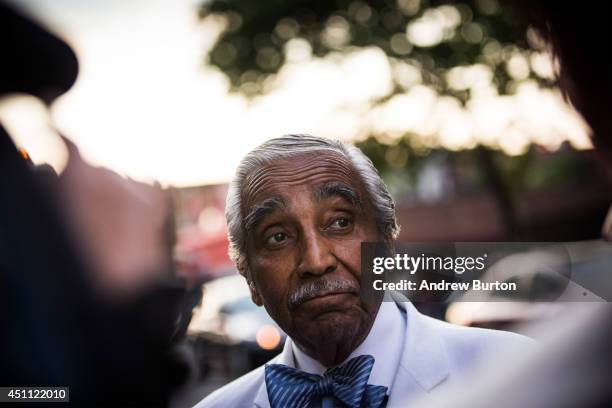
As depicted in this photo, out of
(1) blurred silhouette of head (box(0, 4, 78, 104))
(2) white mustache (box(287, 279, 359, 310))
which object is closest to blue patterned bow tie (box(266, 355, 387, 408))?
(2) white mustache (box(287, 279, 359, 310))

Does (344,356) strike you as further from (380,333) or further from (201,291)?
(201,291)

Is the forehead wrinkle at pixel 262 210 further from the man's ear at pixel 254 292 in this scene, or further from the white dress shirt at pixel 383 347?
the white dress shirt at pixel 383 347

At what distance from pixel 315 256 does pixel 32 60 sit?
3.23 ft

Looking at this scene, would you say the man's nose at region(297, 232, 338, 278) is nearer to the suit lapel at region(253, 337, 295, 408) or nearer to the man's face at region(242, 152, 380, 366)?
the man's face at region(242, 152, 380, 366)

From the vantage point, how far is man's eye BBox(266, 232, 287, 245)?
1617 millimetres

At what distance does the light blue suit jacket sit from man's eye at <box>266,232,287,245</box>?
36 centimetres

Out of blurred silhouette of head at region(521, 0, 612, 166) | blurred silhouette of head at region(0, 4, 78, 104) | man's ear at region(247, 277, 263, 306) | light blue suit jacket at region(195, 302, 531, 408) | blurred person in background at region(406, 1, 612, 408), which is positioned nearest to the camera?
blurred person in background at region(406, 1, 612, 408)

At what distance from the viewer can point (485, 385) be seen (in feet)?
1.61

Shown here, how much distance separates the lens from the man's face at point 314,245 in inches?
63.3

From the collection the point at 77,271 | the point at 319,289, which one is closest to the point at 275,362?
the point at 319,289

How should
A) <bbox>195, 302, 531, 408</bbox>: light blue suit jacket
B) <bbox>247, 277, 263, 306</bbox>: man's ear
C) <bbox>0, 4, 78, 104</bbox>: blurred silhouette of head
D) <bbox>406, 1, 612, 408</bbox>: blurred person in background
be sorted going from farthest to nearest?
<bbox>0, 4, 78, 104</bbox>: blurred silhouette of head < <bbox>247, 277, 263, 306</bbox>: man's ear < <bbox>195, 302, 531, 408</bbox>: light blue suit jacket < <bbox>406, 1, 612, 408</bbox>: blurred person in background

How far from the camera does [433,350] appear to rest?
1605 mm

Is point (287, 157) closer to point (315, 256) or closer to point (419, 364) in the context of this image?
point (315, 256)

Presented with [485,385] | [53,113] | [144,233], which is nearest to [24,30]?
[53,113]
